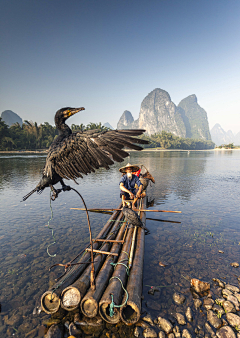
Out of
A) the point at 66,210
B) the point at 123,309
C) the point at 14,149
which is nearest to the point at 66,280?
the point at 123,309

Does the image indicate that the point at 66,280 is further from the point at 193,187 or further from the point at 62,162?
the point at 193,187

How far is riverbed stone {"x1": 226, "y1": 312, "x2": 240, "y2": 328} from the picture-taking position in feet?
12.0

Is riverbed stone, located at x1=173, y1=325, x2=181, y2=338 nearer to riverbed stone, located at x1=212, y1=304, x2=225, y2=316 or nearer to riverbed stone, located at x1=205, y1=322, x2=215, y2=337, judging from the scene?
riverbed stone, located at x1=205, y1=322, x2=215, y2=337

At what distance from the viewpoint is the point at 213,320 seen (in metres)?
3.75

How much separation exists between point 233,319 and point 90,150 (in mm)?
4634

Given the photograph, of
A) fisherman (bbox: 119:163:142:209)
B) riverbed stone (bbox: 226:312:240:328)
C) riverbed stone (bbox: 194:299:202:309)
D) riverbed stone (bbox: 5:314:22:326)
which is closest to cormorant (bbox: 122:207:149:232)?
fisherman (bbox: 119:163:142:209)

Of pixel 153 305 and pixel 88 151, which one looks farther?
pixel 153 305

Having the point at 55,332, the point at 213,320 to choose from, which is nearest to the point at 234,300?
the point at 213,320

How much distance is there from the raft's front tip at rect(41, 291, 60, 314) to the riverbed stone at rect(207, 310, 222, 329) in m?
3.27

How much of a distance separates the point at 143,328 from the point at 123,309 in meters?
0.64

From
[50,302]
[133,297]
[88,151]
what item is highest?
[88,151]

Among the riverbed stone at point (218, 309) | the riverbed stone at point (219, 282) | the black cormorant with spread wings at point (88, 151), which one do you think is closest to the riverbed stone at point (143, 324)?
the riverbed stone at point (218, 309)

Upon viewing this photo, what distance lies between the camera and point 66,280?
12.6 feet

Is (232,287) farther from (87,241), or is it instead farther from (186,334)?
(87,241)
